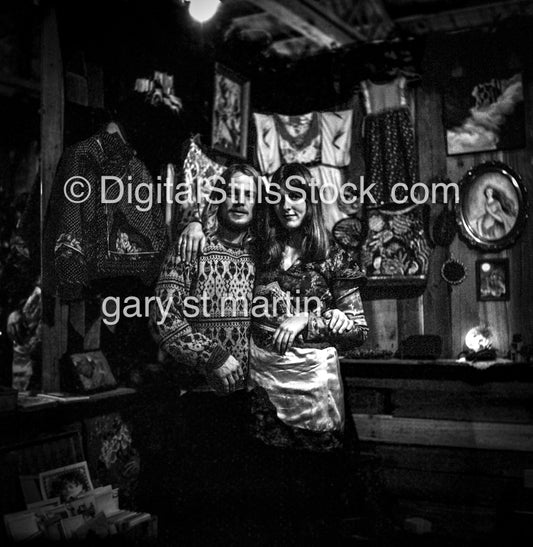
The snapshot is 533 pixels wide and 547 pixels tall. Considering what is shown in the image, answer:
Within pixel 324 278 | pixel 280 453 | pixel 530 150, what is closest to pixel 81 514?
pixel 280 453

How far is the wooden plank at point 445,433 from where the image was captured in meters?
2.96

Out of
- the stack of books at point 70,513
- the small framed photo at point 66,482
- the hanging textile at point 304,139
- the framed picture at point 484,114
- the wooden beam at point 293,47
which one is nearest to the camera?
the stack of books at point 70,513

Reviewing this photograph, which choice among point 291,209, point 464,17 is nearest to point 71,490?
point 291,209

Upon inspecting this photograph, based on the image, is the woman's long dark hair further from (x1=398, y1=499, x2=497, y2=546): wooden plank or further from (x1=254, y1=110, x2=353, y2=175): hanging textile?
(x1=398, y1=499, x2=497, y2=546): wooden plank

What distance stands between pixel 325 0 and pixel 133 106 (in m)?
1.08

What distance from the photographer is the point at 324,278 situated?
10.1 ft

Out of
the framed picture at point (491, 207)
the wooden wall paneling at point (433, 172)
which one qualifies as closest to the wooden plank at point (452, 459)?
the wooden wall paneling at point (433, 172)

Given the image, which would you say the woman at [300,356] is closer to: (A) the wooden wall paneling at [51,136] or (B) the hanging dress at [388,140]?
(B) the hanging dress at [388,140]

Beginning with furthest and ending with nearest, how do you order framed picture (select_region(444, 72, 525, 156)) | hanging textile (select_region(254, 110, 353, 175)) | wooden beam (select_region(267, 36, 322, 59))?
wooden beam (select_region(267, 36, 322, 59))
hanging textile (select_region(254, 110, 353, 175))
framed picture (select_region(444, 72, 525, 156))

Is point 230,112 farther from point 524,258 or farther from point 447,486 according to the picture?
point 447,486

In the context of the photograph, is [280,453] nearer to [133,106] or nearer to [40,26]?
[133,106]

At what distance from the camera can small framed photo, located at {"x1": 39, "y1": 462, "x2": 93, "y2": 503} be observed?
2.79 meters

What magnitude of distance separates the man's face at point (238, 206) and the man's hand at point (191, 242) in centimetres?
12

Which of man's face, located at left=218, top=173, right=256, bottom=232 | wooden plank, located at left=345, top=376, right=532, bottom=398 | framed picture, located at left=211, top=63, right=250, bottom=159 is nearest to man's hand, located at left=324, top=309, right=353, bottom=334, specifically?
wooden plank, located at left=345, top=376, right=532, bottom=398
